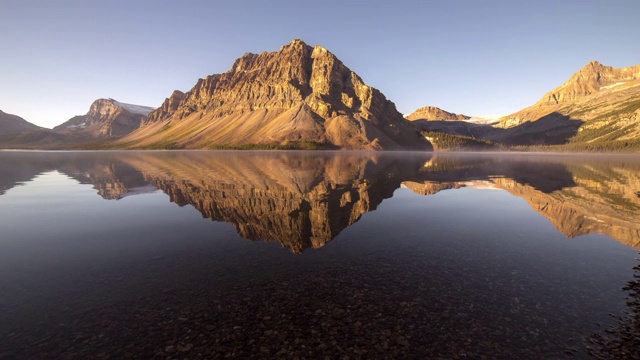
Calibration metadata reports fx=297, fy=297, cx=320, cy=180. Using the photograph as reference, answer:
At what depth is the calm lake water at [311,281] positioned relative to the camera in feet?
33.4

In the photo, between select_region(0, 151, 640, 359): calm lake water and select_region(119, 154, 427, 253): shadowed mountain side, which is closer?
select_region(0, 151, 640, 359): calm lake water

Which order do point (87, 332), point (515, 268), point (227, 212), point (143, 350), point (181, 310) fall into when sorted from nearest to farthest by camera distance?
point (143, 350) → point (87, 332) → point (181, 310) → point (515, 268) → point (227, 212)

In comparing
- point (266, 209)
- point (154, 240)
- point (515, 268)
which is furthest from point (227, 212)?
point (515, 268)

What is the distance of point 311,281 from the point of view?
1466 centimetres

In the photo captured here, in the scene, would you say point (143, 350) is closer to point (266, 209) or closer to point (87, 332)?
point (87, 332)

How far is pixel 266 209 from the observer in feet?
95.5

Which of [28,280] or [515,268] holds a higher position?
[28,280]

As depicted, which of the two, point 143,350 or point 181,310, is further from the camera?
point 181,310

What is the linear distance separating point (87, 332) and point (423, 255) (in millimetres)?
16546

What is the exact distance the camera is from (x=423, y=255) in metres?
18.2

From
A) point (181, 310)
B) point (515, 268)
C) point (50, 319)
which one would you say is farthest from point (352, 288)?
point (50, 319)

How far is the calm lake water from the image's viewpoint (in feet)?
33.4

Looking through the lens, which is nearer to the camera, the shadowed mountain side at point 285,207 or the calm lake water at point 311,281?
the calm lake water at point 311,281

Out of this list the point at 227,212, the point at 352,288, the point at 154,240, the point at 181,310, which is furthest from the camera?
the point at 227,212
